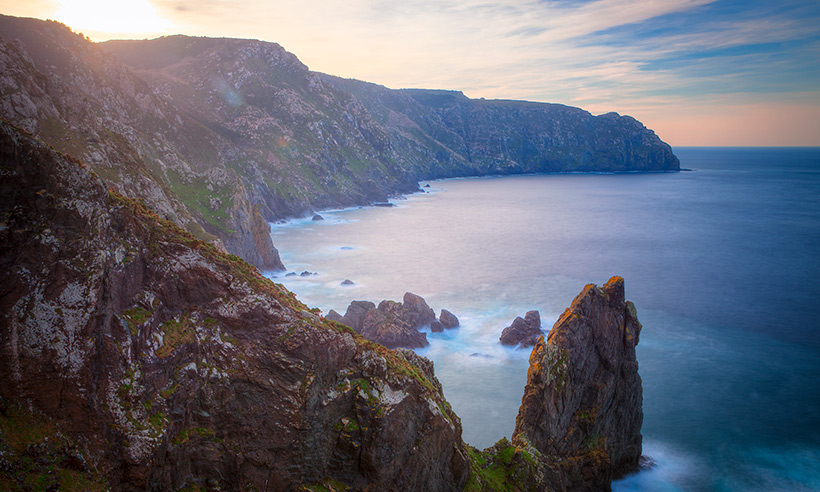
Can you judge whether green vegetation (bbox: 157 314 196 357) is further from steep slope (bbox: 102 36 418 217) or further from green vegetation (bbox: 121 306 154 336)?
steep slope (bbox: 102 36 418 217)

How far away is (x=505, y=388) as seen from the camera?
4412 cm

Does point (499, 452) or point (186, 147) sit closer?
point (499, 452)

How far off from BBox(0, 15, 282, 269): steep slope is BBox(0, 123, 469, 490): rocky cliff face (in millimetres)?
24307

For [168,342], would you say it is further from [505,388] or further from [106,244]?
[505,388]

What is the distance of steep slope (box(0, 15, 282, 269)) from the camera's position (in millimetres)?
35375

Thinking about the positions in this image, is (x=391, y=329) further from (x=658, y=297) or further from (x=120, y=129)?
(x=658, y=297)

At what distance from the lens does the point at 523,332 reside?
172 ft

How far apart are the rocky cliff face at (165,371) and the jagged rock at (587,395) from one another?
914 centimetres

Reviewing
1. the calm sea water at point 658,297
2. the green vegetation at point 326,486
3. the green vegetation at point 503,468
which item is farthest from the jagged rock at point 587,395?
the green vegetation at point 326,486

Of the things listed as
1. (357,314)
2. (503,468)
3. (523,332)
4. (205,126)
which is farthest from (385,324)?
(205,126)

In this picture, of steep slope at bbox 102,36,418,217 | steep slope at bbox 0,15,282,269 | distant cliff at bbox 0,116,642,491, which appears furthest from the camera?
steep slope at bbox 102,36,418,217

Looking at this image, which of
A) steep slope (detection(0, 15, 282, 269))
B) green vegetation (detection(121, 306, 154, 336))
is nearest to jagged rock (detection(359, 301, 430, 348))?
steep slope (detection(0, 15, 282, 269))

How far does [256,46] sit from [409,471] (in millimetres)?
177893

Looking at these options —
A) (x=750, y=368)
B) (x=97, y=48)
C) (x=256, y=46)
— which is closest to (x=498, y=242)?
(x=750, y=368)
